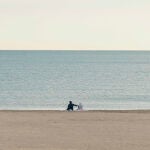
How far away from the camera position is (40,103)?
58.0 m
